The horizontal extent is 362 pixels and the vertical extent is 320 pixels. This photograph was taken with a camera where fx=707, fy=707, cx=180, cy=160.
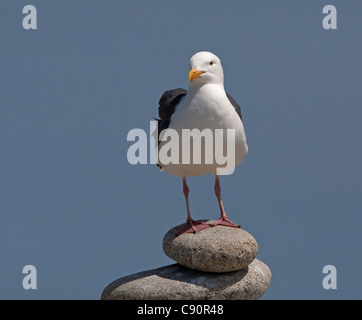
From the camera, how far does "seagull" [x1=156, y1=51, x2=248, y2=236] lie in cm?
1102

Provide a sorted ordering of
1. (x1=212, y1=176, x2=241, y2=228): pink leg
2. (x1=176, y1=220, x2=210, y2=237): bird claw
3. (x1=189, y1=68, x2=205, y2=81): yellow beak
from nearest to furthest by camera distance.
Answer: (x1=189, y1=68, x2=205, y2=81): yellow beak, (x1=176, y1=220, x2=210, y2=237): bird claw, (x1=212, y1=176, x2=241, y2=228): pink leg

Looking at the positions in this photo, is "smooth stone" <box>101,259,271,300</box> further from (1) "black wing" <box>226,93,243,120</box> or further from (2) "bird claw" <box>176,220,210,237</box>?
(1) "black wing" <box>226,93,243,120</box>

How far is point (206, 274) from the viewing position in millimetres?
11406

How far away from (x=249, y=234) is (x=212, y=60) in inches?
115

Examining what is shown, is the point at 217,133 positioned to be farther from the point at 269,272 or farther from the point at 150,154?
the point at 269,272

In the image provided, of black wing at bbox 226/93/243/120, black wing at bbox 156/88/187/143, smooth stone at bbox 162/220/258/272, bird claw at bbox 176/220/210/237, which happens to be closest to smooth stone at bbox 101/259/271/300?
smooth stone at bbox 162/220/258/272

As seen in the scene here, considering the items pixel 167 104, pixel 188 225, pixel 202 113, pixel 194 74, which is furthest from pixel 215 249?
pixel 194 74

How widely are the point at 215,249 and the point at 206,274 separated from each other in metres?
0.56

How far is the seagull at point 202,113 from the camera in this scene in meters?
11.0

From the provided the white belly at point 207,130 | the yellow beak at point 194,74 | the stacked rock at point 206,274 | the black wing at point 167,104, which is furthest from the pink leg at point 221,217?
the yellow beak at point 194,74

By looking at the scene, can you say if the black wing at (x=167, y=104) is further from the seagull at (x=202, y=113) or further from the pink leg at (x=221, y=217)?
the pink leg at (x=221, y=217)
